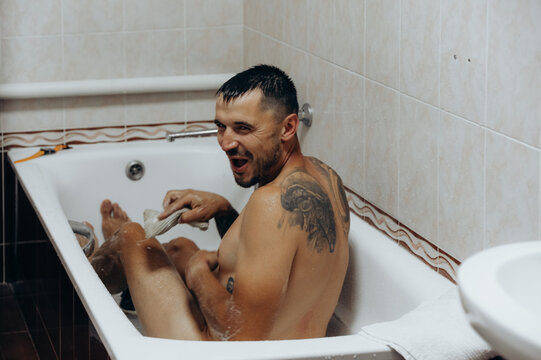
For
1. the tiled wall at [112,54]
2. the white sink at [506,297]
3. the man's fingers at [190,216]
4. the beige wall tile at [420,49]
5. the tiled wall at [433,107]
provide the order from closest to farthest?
1. the white sink at [506,297]
2. the tiled wall at [433,107]
3. the beige wall tile at [420,49]
4. the man's fingers at [190,216]
5. the tiled wall at [112,54]

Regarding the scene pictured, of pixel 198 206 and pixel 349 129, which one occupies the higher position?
pixel 349 129

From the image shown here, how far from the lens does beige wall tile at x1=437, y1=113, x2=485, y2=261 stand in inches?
74.8

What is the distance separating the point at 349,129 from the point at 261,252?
2.60ft

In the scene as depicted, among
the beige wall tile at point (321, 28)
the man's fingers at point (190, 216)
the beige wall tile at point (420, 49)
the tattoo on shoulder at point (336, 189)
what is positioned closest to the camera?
the beige wall tile at point (420, 49)

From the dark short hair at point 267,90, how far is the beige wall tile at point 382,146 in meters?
0.34

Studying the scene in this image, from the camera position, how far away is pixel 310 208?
6.39 feet

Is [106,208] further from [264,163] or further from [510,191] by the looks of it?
[510,191]

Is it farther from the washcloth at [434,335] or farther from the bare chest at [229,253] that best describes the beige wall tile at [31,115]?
the washcloth at [434,335]

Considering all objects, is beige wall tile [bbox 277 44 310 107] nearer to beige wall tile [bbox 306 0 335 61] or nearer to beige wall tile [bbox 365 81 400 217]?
beige wall tile [bbox 306 0 335 61]

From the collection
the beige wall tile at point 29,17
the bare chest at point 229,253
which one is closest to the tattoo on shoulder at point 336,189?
the bare chest at point 229,253

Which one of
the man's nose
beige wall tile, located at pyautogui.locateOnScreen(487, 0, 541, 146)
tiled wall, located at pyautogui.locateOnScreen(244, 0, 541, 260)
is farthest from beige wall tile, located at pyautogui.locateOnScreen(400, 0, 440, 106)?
the man's nose

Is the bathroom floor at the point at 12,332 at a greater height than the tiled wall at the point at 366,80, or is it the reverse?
the tiled wall at the point at 366,80

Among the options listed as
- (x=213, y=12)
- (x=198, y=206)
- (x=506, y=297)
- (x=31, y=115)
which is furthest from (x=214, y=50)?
(x=506, y=297)

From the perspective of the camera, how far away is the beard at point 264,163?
2.06 metres
